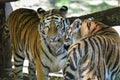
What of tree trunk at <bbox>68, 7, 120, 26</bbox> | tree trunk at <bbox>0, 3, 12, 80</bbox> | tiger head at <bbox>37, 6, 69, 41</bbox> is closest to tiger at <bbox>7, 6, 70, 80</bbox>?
tiger head at <bbox>37, 6, 69, 41</bbox>

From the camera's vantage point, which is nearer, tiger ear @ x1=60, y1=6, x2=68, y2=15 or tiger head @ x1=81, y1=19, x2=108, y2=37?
tiger ear @ x1=60, y1=6, x2=68, y2=15

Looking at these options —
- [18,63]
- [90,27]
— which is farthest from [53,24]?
[18,63]

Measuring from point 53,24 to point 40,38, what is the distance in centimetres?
39

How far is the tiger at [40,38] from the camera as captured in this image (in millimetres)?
5008

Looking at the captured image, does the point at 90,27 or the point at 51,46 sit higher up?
the point at 90,27

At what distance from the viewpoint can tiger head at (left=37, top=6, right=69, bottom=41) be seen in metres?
4.92

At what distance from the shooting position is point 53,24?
4.96m

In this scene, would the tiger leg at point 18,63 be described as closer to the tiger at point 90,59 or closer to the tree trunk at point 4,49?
the tree trunk at point 4,49

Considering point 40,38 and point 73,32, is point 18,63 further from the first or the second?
point 73,32

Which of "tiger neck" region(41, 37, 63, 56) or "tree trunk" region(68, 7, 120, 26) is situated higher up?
"tree trunk" region(68, 7, 120, 26)

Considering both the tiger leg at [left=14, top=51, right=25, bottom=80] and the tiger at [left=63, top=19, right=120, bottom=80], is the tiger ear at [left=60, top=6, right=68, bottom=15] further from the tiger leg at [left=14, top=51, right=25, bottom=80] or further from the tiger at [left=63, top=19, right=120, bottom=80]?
the tiger leg at [left=14, top=51, right=25, bottom=80]

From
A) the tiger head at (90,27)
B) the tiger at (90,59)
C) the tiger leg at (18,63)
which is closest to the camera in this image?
the tiger at (90,59)

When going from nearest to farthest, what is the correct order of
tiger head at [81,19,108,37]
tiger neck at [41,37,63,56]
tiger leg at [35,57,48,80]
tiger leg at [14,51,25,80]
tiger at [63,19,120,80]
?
tiger at [63,19,120,80] → tiger neck at [41,37,63,56] → tiger leg at [35,57,48,80] → tiger head at [81,19,108,37] → tiger leg at [14,51,25,80]

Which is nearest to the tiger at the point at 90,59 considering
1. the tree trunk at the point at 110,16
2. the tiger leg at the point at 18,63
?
the tree trunk at the point at 110,16
